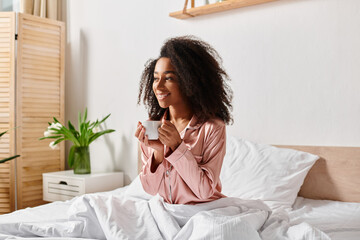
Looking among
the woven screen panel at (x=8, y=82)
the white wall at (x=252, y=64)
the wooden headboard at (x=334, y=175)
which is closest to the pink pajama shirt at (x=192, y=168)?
the wooden headboard at (x=334, y=175)

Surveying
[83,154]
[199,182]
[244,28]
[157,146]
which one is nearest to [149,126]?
[157,146]

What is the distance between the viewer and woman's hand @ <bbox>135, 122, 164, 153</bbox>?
1337mm

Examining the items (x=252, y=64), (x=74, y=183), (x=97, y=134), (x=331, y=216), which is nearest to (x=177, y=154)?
(x=331, y=216)

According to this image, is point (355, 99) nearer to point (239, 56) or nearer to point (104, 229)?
→ point (239, 56)

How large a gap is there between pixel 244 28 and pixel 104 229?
5.43ft

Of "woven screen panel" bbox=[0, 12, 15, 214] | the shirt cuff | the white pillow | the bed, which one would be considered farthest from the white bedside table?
the shirt cuff

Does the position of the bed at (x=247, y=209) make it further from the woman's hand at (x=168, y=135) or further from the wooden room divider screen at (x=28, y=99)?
the wooden room divider screen at (x=28, y=99)

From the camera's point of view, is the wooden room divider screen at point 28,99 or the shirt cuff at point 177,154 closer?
the shirt cuff at point 177,154

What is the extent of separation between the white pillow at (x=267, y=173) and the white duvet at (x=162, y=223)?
552mm

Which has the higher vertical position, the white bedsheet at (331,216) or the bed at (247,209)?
the bed at (247,209)

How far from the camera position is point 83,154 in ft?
9.63

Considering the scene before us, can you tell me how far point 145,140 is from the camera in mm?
1353

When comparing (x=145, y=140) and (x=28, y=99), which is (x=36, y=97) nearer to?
(x=28, y=99)

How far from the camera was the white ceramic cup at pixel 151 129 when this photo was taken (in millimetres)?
1330
